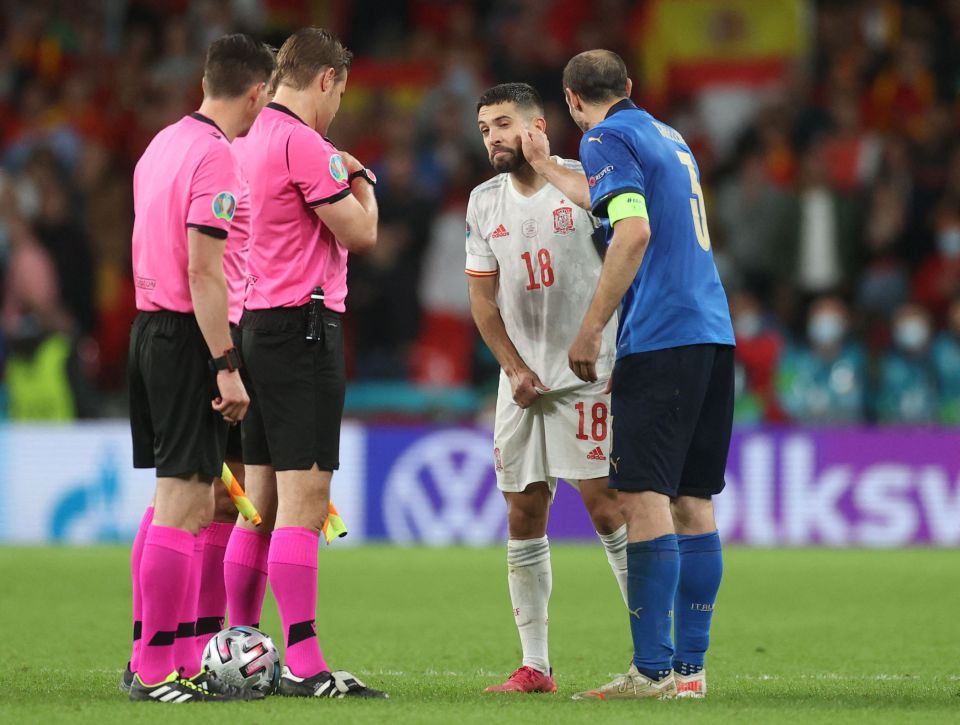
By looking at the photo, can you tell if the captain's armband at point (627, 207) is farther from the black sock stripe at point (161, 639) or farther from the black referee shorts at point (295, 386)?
the black sock stripe at point (161, 639)

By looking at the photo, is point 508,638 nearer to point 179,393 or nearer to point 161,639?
point 161,639

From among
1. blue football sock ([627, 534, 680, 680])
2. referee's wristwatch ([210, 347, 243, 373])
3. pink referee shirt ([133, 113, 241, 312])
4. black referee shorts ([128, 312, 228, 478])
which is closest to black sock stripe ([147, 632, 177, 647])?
black referee shorts ([128, 312, 228, 478])

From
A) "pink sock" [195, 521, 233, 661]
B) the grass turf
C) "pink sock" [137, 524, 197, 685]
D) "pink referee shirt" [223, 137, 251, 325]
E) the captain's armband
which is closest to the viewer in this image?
the grass turf

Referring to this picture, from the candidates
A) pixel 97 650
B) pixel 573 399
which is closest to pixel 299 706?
pixel 573 399

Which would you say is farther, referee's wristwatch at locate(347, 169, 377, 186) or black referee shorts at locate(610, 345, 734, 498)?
referee's wristwatch at locate(347, 169, 377, 186)

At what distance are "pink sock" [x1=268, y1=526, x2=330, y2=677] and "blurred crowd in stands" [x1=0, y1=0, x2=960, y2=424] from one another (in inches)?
327

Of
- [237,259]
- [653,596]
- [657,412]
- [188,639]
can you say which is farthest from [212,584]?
[657,412]

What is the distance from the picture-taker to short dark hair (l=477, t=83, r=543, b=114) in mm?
6410

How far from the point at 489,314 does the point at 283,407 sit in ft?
3.42

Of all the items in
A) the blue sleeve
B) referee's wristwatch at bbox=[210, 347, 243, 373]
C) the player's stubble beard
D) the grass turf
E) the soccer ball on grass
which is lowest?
the grass turf

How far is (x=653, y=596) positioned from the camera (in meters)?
5.72

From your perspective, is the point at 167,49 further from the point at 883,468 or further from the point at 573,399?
the point at 573,399

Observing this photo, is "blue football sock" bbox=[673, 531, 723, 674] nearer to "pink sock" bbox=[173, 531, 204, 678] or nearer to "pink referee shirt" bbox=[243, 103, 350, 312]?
"pink referee shirt" bbox=[243, 103, 350, 312]

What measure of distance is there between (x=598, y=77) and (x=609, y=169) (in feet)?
1.45
